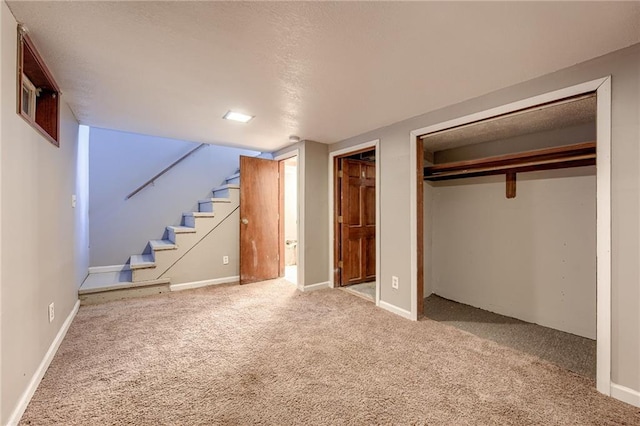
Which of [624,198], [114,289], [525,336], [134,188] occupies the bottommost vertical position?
[525,336]

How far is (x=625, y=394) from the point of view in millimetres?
1621

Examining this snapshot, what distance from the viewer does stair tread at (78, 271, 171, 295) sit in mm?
3248

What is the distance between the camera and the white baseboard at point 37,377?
4.69ft

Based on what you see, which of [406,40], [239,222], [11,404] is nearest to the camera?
[11,404]

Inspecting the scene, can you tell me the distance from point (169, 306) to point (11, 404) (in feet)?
5.89

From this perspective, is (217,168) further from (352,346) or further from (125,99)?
(352,346)

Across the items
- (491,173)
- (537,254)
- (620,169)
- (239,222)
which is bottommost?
(537,254)

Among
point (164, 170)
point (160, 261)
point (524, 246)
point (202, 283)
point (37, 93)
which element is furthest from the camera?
point (164, 170)

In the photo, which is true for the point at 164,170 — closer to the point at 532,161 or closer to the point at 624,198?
the point at 532,161

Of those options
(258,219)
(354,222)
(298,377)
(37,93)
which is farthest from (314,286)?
(37,93)

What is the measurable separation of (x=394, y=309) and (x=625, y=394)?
173 centimetres

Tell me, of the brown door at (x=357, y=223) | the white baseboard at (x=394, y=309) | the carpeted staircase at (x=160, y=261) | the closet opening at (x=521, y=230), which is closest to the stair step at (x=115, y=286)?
the carpeted staircase at (x=160, y=261)

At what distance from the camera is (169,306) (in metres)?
3.19

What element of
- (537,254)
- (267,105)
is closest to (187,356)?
(267,105)
